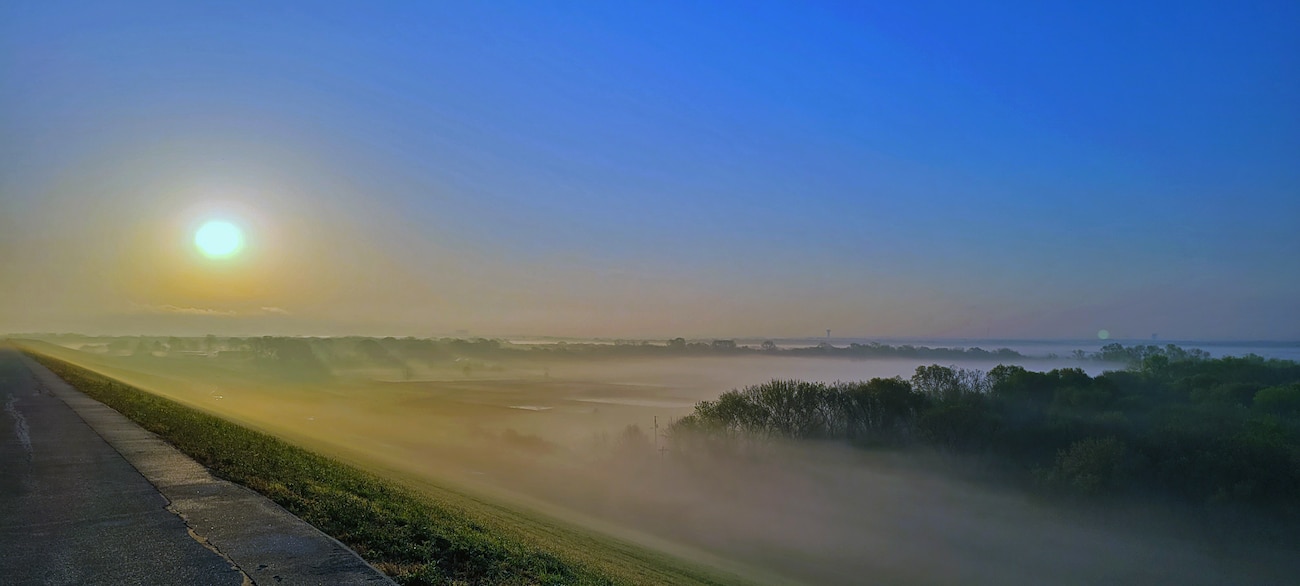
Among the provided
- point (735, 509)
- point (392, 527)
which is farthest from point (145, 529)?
point (735, 509)

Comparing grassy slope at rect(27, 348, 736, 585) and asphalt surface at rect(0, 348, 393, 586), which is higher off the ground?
asphalt surface at rect(0, 348, 393, 586)

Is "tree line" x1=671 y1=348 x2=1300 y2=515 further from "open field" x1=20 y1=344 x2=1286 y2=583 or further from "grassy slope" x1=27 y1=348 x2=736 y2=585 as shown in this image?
"grassy slope" x1=27 y1=348 x2=736 y2=585

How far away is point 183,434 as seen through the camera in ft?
68.6

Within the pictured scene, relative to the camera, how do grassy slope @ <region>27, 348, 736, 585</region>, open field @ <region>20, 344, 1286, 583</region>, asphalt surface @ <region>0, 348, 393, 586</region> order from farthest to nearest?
1. open field @ <region>20, 344, 1286, 583</region>
2. grassy slope @ <region>27, 348, 736, 585</region>
3. asphalt surface @ <region>0, 348, 393, 586</region>

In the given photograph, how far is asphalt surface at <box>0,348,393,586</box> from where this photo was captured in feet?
27.5

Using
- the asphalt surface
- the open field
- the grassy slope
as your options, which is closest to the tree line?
the open field

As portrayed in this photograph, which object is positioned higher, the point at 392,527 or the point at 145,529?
the point at 145,529

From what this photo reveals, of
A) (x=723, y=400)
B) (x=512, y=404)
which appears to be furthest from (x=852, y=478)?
(x=512, y=404)

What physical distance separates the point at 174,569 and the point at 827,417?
70.8 meters

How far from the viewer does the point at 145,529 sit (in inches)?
401

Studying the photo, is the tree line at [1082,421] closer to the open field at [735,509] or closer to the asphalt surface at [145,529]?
the open field at [735,509]

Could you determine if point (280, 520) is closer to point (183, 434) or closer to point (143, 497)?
point (143, 497)

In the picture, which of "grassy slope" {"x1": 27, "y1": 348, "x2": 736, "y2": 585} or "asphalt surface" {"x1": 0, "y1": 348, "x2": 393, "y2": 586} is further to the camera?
"grassy slope" {"x1": 27, "y1": 348, "x2": 736, "y2": 585}

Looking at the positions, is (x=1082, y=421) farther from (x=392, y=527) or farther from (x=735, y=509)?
(x=392, y=527)
